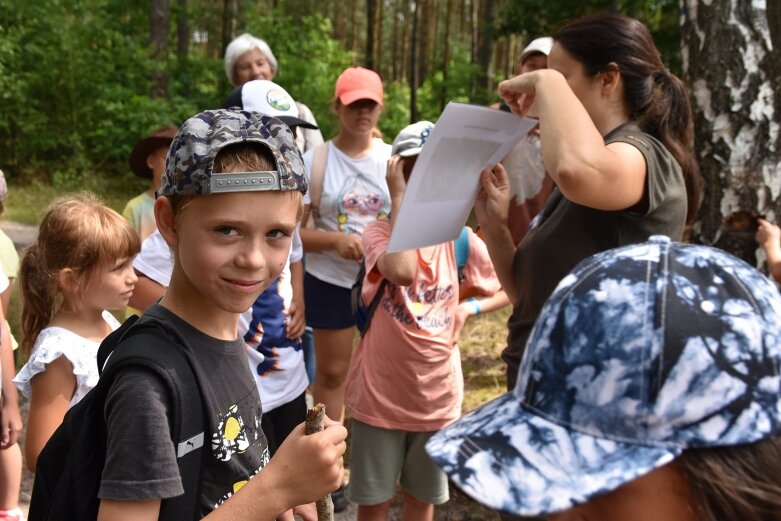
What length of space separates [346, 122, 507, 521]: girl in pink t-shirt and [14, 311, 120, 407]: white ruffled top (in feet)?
3.15

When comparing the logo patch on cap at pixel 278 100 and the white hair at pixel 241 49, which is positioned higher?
the white hair at pixel 241 49

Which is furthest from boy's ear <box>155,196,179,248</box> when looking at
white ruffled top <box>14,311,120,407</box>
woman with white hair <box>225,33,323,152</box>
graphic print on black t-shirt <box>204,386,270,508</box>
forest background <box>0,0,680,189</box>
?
forest background <box>0,0,680,189</box>

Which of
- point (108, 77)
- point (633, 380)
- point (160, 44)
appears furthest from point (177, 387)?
point (108, 77)

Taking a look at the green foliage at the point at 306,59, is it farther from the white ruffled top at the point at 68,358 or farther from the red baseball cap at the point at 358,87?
the white ruffled top at the point at 68,358

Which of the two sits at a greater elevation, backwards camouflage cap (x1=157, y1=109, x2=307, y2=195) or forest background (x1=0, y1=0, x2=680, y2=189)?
backwards camouflage cap (x1=157, y1=109, x2=307, y2=195)

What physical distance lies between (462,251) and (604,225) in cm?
109

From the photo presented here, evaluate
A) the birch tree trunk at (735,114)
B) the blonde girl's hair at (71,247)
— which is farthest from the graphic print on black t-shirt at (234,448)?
the birch tree trunk at (735,114)

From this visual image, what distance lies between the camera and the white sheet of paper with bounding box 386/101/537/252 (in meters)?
2.02

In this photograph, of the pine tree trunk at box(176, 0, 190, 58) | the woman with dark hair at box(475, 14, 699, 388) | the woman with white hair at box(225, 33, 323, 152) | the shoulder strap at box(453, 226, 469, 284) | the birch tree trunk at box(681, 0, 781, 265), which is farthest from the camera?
the pine tree trunk at box(176, 0, 190, 58)

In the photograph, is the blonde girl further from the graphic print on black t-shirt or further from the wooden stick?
the wooden stick

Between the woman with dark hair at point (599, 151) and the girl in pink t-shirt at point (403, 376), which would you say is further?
the girl in pink t-shirt at point (403, 376)

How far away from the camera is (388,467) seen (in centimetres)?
277

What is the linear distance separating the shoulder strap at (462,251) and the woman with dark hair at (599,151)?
27.0 inches

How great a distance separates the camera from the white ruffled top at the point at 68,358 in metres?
2.25
